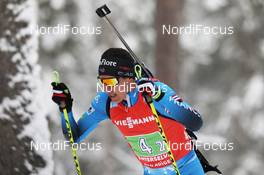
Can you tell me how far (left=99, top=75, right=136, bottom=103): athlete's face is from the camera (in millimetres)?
4773

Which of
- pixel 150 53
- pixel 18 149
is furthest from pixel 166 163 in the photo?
pixel 150 53

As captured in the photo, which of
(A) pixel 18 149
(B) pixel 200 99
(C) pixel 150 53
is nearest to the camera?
(A) pixel 18 149

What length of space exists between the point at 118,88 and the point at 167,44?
5804 mm

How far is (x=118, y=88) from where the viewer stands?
4.83 meters

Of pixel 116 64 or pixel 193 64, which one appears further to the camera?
pixel 193 64

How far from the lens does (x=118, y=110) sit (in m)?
5.09

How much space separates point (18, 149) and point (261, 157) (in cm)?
1393

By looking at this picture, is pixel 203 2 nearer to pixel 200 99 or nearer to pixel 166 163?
pixel 200 99

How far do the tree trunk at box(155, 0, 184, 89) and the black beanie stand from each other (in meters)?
5.52

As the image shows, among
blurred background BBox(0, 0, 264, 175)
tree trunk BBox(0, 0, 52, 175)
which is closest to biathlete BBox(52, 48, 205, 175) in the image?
tree trunk BBox(0, 0, 52, 175)

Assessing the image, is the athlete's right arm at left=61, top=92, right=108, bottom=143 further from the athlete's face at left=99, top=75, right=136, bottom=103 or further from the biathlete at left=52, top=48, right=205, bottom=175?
the athlete's face at left=99, top=75, right=136, bottom=103
